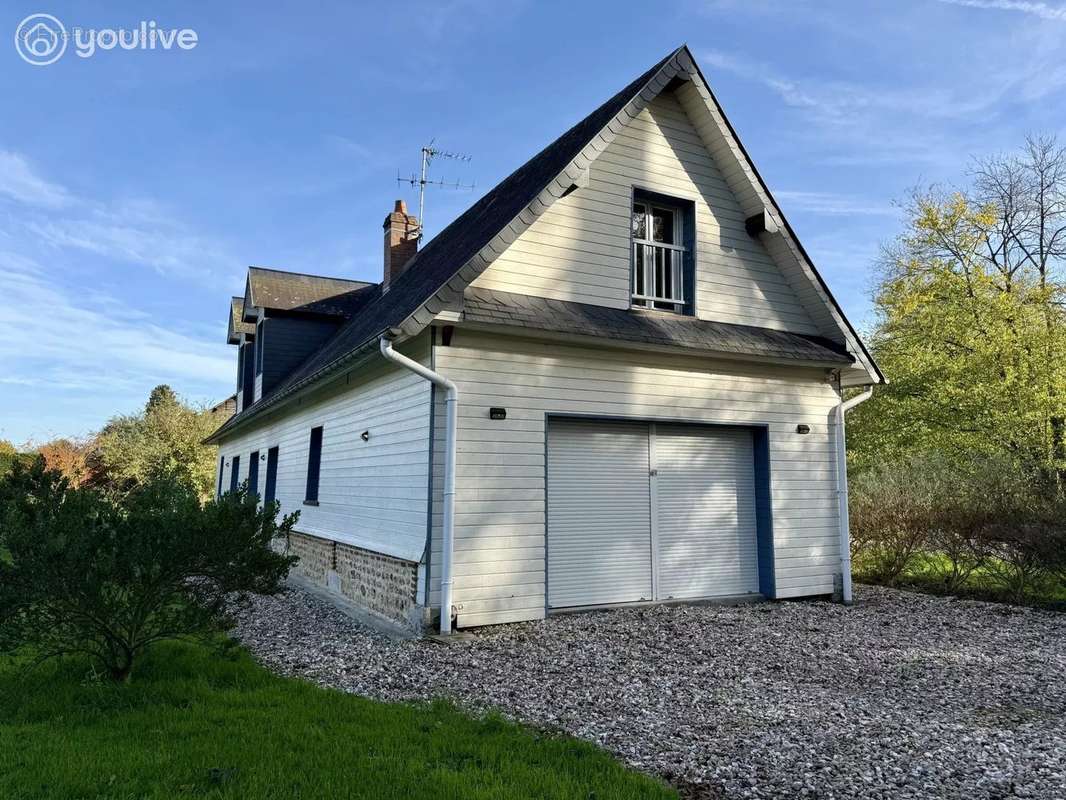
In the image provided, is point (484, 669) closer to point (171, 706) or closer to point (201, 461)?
point (171, 706)

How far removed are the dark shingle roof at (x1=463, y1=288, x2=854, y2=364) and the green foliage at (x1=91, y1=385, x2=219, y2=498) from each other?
2307cm

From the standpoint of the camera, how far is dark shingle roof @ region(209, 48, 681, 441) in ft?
25.8

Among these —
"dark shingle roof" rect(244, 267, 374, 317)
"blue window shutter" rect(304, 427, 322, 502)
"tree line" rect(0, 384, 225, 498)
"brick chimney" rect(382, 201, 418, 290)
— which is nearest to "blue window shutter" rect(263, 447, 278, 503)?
"blue window shutter" rect(304, 427, 322, 502)

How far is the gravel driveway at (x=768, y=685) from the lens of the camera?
12.0 ft

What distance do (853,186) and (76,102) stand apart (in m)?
14.1

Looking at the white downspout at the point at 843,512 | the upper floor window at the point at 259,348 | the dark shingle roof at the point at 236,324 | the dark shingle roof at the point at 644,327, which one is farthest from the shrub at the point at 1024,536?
the dark shingle roof at the point at 236,324

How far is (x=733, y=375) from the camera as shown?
9.11m

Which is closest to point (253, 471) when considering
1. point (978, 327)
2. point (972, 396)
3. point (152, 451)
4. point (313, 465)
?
point (313, 465)

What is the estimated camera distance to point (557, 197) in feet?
25.5

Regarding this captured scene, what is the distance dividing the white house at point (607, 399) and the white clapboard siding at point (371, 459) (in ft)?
0.15

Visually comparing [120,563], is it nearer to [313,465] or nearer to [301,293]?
A: [313,465]

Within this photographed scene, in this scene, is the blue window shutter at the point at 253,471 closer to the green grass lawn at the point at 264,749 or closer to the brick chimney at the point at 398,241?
Answer: the brick chimney at the point at 398,241

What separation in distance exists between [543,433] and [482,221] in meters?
4.11

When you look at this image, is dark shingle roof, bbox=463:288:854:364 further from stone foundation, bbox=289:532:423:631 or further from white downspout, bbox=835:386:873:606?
stone foundation, bbox=289:532:423:631
